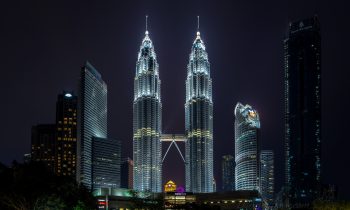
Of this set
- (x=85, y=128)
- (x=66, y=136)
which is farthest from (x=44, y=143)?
(x=85, y=128)

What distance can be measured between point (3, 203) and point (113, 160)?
5682 inches

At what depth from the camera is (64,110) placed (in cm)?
18288

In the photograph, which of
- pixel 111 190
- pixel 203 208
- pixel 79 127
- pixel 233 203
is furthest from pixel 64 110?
pixel 203 208

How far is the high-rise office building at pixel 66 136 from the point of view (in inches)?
7165

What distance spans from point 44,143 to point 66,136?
46.5 feet

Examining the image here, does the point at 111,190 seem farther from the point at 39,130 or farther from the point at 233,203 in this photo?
the point at 39,130

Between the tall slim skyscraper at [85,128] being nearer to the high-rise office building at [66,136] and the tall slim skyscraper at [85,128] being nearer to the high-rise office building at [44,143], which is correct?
the high-rise office building at [66,136]

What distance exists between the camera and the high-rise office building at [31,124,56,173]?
189375 mm

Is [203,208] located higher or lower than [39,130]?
lower

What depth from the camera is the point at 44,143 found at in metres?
192

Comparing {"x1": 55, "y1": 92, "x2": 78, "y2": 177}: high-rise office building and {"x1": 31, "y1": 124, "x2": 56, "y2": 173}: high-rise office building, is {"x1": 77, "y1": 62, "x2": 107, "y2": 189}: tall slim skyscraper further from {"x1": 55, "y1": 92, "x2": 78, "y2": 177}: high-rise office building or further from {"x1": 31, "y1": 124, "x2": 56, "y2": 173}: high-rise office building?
{"x1": 31, "y1": 124, "x2": 56, "y2": 173}: high-rise office building

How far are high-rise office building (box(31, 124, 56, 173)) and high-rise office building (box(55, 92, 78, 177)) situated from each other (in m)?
4.88

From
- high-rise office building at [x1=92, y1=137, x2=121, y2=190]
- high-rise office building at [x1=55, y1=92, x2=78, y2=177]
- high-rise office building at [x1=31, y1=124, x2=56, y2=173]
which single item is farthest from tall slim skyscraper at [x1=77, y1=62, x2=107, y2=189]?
high-rise office building at [x1=31, y1=124, x2=56, y2=173]

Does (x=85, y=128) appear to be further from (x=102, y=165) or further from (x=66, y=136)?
(x=102, y=165)
